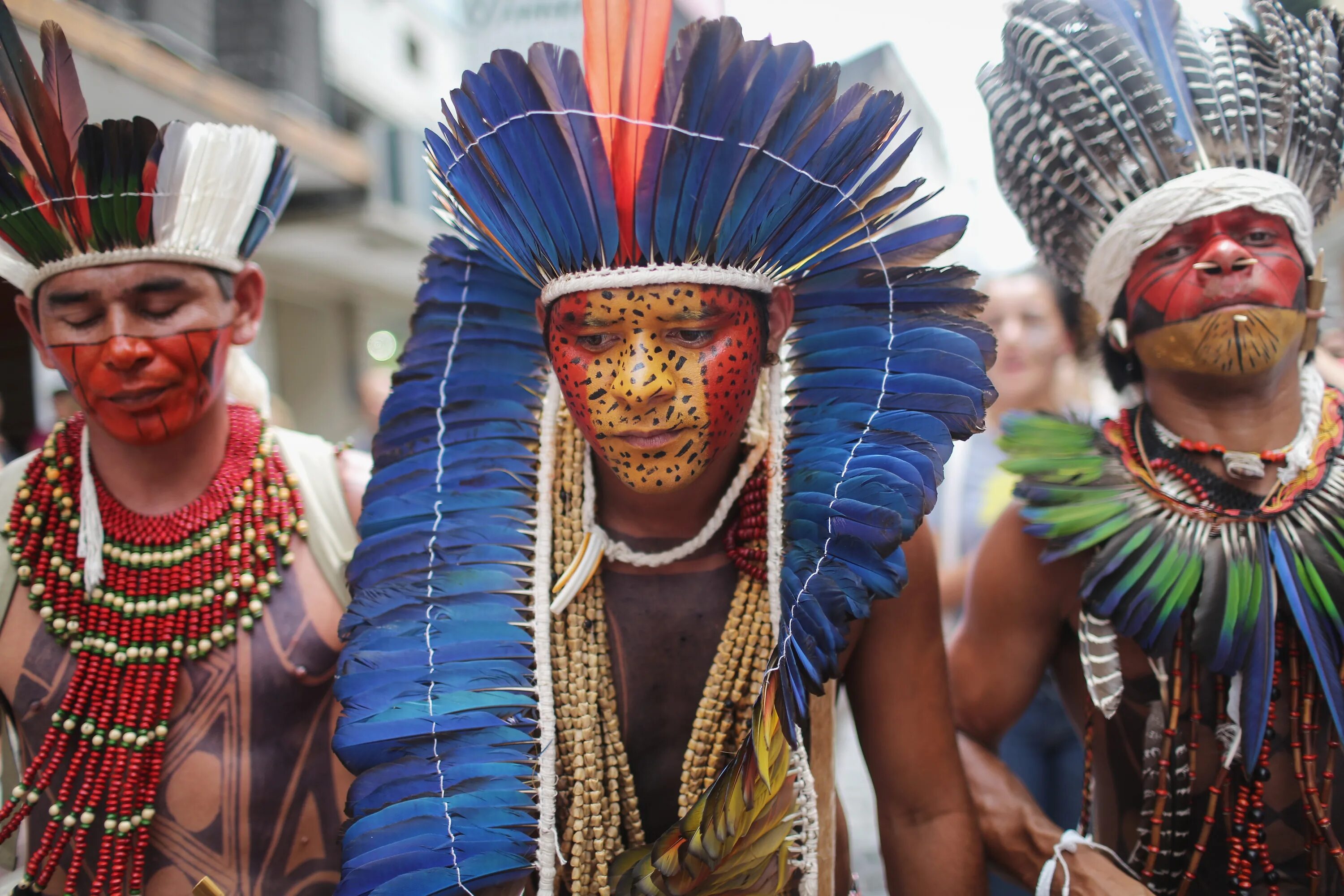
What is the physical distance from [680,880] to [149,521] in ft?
4.22

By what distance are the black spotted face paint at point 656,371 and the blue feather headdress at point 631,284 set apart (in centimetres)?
4

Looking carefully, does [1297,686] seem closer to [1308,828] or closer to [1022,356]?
[1308,828]

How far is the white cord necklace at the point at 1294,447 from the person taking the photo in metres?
1.74

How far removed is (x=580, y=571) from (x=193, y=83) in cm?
502

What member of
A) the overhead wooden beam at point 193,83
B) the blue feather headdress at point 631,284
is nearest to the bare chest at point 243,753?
the blue feather headdress at point 631,284

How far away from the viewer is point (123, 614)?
1.79 metres

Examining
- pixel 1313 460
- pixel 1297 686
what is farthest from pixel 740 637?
pixel 1313 460

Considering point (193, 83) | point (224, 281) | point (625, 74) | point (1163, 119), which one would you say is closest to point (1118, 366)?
point (1163, 119)

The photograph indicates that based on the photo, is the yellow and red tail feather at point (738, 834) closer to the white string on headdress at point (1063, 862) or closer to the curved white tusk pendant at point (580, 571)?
the curved white tusk pendant at point (580, 571)

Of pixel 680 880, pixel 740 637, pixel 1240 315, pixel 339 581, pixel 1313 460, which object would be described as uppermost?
pixel 1240 315

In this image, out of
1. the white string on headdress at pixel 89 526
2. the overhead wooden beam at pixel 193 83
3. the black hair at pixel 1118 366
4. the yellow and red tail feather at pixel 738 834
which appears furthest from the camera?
the overhead wooden beam at pixel 193 83

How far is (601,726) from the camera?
1.68 metres

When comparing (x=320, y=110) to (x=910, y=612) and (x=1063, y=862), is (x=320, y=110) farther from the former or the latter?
(x=1063, y=862)

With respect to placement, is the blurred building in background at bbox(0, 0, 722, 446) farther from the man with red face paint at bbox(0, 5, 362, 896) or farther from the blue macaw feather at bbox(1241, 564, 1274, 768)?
the blue macaw feather at bbox(1241, 564, 1274, 768)
